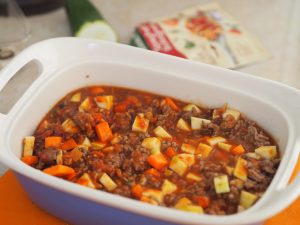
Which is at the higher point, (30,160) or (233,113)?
(30,160)

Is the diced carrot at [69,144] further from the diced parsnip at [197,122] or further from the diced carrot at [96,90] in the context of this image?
the diced parsnip at [197,122]

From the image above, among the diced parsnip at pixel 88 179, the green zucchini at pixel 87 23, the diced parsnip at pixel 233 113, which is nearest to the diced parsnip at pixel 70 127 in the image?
the diced parsnip at pixel 88 179

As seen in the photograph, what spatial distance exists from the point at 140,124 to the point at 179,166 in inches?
11.4

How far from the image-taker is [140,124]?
6.20 ft

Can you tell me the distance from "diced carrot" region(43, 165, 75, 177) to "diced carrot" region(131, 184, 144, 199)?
24 cm

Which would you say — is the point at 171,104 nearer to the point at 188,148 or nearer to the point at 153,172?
the point at 188,148

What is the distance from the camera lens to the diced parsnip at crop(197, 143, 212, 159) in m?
1.77

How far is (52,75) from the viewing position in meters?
1.97

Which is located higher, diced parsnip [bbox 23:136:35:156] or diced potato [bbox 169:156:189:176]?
diced parsnip [bbox 23:136:35:156]

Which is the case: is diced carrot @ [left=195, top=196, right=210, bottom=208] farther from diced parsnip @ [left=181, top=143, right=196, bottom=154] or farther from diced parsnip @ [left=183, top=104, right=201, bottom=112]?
diced parsnip @ [left=183, top=104, right=201, bottom=112]

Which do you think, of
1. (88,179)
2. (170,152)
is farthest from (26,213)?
(170,152)

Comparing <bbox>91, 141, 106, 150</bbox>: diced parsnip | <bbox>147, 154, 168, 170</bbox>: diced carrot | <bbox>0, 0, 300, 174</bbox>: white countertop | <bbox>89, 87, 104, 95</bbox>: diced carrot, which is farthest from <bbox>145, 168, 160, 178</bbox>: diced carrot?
<bbox>0, 0, 300, 174</bbox>: white countertop

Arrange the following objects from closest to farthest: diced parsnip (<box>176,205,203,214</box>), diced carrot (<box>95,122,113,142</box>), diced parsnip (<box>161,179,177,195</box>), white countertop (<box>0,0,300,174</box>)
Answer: diced parsnip (<box>176,205,203,214</box>) → diced parsnip (<box>161,179,177,195</box>) → diced carrot (<box>95,122,113,142</box>) → white countertop (<box>0,0,300,174</box>)

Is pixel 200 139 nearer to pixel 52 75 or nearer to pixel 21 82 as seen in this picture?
pixel 52 75
